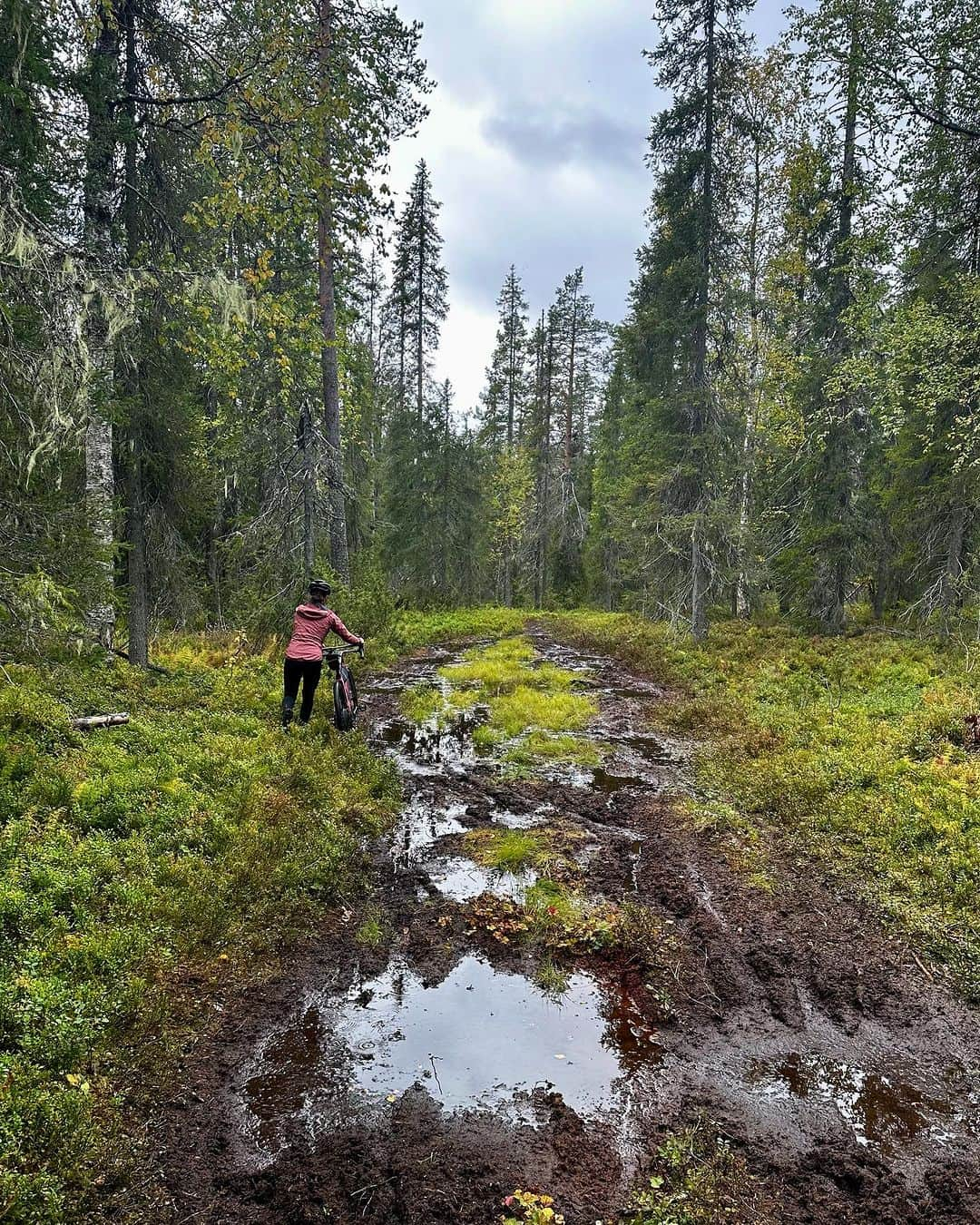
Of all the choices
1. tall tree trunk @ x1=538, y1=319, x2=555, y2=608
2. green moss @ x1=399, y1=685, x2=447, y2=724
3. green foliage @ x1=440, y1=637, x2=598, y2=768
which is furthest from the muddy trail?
tall tree trunk @ x1=538, y1=319, x2=555, y2=608

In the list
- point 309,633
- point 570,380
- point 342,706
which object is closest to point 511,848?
point 342,706

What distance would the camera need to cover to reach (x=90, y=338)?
344 inches

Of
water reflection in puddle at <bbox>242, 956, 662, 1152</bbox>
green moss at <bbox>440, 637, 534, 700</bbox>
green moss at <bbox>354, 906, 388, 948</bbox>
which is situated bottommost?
water reflection in puddle at <bbox>242, 956, 662, 1152</bbox>

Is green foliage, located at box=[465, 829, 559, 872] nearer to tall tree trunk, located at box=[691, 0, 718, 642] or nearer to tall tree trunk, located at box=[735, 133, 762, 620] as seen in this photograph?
tall tree trunk, located at box=[691, 0, 718, 642]

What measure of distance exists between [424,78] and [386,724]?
10.9 m

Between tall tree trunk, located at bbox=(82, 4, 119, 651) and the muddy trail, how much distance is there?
5435 millimetres

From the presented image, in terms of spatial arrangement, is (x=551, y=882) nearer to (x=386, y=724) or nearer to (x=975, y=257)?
(x=386, y=724)

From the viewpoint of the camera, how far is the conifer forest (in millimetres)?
3629

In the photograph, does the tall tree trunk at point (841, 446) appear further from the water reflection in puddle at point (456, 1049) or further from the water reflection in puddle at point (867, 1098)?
the water reflection in puddle at point (456, 1049)

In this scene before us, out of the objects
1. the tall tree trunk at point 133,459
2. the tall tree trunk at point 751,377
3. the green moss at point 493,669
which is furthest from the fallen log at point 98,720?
the tall tree trunk at point 751,377

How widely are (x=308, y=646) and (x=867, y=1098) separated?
758cm

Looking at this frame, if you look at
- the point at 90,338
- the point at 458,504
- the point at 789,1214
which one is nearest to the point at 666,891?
the point at 789,1214

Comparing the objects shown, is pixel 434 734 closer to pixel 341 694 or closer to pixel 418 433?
pixel 341 694

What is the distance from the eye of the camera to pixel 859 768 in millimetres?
8414
